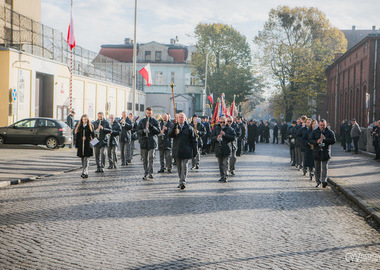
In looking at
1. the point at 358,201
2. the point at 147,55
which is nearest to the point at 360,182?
the point at 358,201

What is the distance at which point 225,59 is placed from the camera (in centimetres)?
5788

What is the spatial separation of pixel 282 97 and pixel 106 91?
20587mm

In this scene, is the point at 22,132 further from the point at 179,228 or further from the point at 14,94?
the point at 179,228

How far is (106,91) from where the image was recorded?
1647 inches

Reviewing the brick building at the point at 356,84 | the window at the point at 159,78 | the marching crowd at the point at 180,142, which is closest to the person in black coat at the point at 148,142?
the marching crowd at the point at 180,142

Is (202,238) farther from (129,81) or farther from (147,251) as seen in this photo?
(129,81)

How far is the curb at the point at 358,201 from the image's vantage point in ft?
28.1

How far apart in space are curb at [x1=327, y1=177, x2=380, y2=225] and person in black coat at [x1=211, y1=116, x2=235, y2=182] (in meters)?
2.90

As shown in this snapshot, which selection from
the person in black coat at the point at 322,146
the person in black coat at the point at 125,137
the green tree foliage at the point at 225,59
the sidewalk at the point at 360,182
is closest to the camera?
the sidewalk at the point at 360,182

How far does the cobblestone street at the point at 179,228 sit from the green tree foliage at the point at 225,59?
147ft

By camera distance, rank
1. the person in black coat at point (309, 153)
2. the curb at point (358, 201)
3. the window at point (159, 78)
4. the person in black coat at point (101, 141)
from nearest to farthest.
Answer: the curb at point (358, 201) < the person in black coat at point (309, 153) < the person in black coat at point (101, 141) < the window at point (159, 78)

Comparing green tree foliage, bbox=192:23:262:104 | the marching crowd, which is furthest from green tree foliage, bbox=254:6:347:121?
the marching crowd

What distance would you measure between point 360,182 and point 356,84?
2900 centimetres

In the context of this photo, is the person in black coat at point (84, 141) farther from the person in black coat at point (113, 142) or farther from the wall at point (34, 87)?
the wall at point (34, 87)
